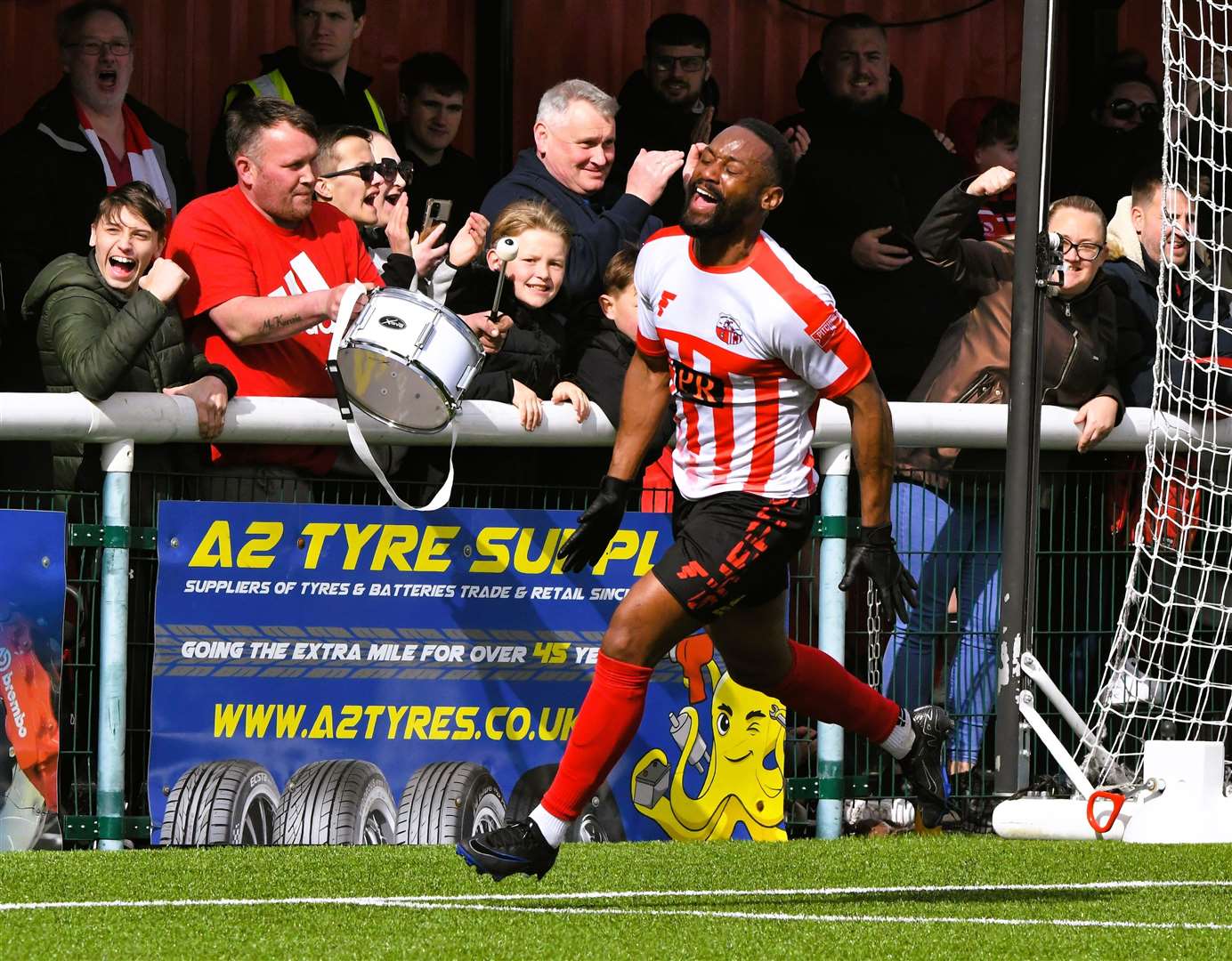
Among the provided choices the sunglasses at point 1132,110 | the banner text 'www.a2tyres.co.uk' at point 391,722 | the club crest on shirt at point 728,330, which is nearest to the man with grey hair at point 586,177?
the banner text 'www.a2tyres.co.uk' at point 391,722

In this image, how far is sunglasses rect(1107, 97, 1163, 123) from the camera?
11047mm

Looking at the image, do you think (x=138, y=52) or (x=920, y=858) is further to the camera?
(x=138, y=52)

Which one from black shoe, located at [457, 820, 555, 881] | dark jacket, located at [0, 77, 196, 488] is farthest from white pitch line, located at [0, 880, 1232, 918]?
dark jacket, located at [0, 77, 196, 488]

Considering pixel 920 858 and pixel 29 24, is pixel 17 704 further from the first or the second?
pixel 29 24

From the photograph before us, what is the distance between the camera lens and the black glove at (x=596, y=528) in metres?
6.35

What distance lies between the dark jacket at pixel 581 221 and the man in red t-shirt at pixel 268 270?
2.48ft

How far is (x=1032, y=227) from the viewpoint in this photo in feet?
26.3

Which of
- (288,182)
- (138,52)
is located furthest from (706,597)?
(138,52)

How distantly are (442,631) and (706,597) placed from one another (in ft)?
5.64

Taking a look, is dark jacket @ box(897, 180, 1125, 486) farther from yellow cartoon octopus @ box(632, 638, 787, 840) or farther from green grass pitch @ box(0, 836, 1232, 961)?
green grass pitch @ box(0, 836, 1232, 961)

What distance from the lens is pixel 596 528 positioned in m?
6.36

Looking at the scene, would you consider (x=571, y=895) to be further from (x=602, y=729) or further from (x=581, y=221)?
(x=581, y=221)

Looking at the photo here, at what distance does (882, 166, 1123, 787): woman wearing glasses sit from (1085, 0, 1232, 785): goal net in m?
0.26

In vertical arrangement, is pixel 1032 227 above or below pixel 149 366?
above
